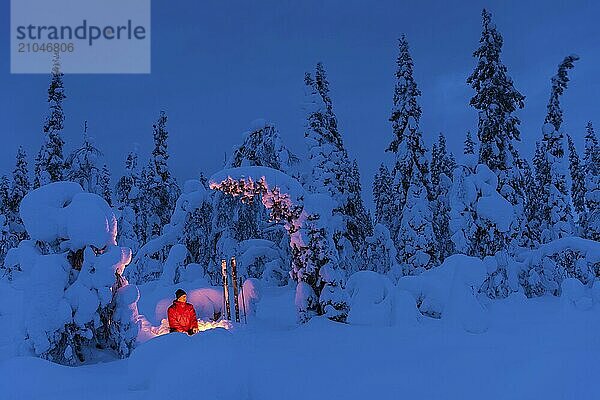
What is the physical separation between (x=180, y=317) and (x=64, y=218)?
9.91ft

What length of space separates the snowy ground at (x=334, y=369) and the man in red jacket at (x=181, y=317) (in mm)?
1283

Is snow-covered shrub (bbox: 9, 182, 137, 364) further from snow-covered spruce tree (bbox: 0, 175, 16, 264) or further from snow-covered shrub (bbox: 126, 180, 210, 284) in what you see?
snow-covered spruce tree (bbox: 0, 175, 16, 264)

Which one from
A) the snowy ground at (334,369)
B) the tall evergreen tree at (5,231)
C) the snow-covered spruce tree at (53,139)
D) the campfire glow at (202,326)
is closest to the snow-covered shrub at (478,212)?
A: the snowy ground at (334,369)

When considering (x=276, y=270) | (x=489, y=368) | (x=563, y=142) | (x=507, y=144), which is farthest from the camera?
(x=563, y=142)

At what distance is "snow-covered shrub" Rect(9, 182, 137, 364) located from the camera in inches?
386

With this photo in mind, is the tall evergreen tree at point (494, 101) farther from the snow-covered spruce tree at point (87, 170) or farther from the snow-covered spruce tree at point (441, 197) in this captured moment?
the snow-covered spruce tree at point (87, 170)

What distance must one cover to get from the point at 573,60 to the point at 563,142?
3790mm

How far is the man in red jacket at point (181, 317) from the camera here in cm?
1087

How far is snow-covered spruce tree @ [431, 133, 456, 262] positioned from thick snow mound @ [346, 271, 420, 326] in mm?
8210

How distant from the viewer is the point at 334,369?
8.70 meters

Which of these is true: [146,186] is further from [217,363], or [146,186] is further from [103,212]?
[217,363]

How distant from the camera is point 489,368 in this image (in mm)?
8289

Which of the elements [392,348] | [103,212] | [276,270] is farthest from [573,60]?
[103,212]

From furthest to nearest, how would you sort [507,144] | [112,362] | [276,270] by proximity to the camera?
[507,144]
[276,270]
[112,362]
